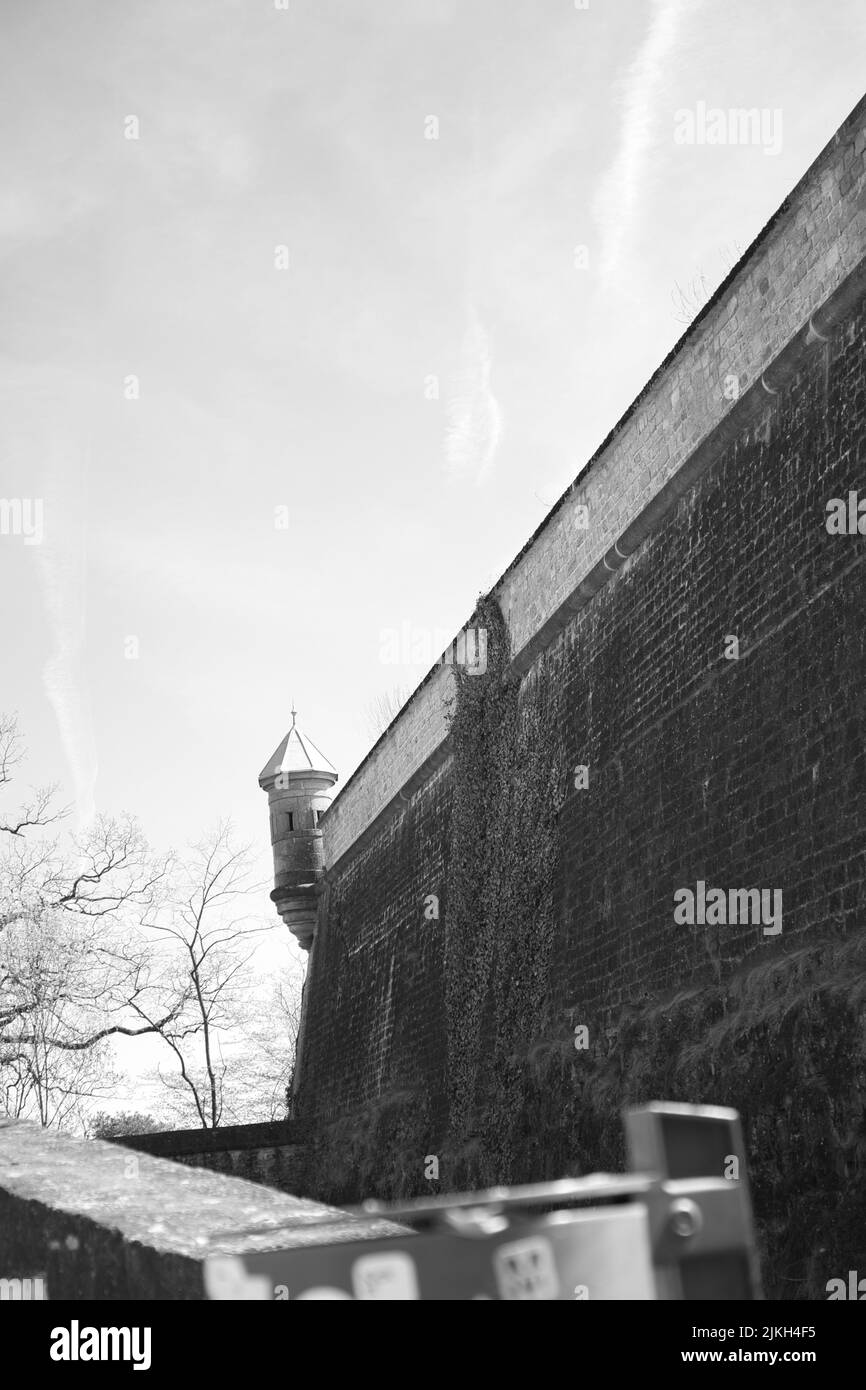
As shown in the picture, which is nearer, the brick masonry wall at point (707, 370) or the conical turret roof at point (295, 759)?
the brick masonry wall at point (707, 370)

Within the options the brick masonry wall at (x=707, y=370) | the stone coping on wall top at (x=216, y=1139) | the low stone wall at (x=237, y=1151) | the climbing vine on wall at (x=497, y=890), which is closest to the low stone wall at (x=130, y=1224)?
the brick masonry wall at (x=707, y=370)

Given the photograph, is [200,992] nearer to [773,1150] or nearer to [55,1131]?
[773,1150]

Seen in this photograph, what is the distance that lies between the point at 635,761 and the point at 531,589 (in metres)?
3.50

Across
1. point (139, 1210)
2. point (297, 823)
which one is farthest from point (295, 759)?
point (139, 1210)

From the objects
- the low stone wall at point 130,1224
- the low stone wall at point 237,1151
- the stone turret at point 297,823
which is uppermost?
the stone turret at point 297,823

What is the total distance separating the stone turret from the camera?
23438 mm

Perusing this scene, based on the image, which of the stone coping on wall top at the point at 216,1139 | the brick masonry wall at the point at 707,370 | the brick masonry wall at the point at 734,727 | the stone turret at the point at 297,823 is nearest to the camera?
the brick masonry wall at the point at 734,727

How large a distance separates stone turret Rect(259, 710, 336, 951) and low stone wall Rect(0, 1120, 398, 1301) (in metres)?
19.5

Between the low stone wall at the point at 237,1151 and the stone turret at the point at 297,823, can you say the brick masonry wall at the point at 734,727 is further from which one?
the stone turret at the point at 297,823

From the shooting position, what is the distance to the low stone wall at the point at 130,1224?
9.76 feet

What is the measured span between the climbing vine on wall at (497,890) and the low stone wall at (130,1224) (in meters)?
8.34

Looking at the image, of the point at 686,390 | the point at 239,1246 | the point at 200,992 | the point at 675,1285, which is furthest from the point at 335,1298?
the point at 200,992

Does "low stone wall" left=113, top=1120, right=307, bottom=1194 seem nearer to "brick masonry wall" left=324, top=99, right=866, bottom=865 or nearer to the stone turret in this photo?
the stone turret

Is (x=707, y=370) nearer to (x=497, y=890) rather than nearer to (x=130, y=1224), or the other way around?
(x=497, y=890)
